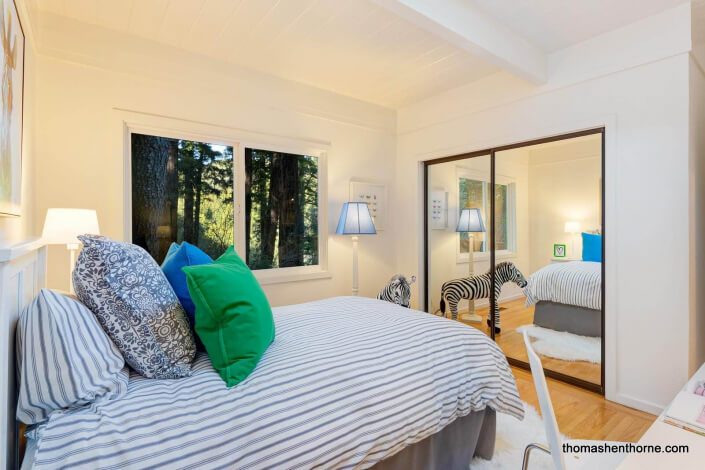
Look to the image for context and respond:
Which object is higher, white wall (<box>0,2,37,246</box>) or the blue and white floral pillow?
white wall (<box>0,2,37,246</box>)

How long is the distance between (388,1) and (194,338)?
187cm

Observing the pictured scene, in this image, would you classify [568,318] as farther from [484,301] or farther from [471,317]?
[471,317]

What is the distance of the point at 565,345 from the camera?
2.79 metres

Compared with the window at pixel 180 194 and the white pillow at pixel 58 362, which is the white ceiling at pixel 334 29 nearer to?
the window at pixel 180 194

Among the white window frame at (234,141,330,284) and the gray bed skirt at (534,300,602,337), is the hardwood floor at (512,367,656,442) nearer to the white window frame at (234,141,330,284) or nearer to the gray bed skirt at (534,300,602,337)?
the gray bed skirt at (534,300,602,337)

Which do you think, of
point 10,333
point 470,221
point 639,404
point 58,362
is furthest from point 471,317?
point 10,333

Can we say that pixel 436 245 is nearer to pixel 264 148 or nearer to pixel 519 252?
pixel 519 252

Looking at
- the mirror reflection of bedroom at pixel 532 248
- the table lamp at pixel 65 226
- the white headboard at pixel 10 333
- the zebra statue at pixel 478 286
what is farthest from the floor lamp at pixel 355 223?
the white headboard at pixel 10 333

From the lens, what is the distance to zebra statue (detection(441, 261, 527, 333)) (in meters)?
3.12

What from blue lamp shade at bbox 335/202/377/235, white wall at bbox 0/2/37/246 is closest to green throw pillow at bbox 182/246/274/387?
white wall at bbox 0/2/37/246

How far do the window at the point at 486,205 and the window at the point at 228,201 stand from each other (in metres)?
1.42

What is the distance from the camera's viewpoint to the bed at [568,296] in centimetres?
261

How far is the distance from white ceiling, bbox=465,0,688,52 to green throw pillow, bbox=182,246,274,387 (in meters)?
2.20

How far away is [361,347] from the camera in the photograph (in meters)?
1.49
